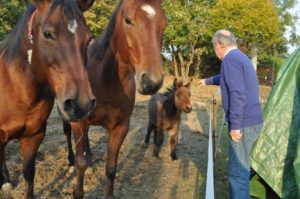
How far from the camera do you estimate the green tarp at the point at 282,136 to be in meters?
3.76

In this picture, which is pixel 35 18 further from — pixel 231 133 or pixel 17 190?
pixel 17 190

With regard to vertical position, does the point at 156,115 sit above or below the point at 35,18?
below

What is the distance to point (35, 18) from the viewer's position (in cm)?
263

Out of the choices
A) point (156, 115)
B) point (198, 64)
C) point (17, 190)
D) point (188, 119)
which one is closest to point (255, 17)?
point (198, 64)

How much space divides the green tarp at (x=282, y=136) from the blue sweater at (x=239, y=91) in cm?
26

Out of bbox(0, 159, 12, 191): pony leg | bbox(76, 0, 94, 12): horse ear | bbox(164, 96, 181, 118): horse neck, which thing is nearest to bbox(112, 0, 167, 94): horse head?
bbox(76, 0, 94, 12): horse ear

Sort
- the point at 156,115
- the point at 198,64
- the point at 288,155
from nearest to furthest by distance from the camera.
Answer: the point at 288,155, the point at 156,115, the point at 198,64

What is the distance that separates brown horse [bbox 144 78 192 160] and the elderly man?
8.83ft

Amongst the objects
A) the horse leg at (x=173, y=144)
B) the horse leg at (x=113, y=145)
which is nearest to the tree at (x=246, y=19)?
the horse leg at (x=173, y=144)

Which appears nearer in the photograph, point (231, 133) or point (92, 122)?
point (231, 133)

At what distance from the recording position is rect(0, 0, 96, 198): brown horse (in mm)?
2396

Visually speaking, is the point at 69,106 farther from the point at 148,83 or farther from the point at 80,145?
the point at 80,145

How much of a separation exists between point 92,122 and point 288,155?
2.26 meters

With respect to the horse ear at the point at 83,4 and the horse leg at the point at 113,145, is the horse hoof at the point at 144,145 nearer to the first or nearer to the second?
the horse leg at the point at 113,145
